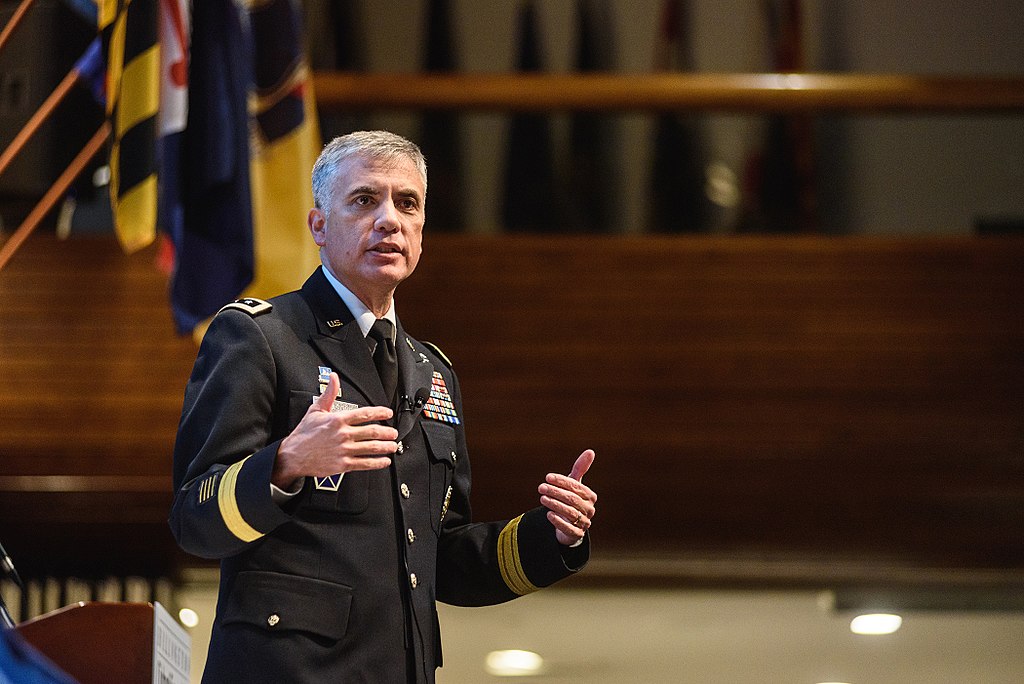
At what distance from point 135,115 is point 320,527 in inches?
86.5

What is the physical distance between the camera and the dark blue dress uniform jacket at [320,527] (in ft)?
5.53

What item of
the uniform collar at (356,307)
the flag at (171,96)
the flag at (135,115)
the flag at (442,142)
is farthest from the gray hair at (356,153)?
the flag at (442,142)

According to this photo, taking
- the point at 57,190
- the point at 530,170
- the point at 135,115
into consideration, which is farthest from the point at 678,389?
the point at 57,190

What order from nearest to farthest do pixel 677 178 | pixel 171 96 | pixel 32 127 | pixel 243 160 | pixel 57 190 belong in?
pixel 32 127
pixel 171 96
pixel 243 160
pixel 57 190
pixel 677 178

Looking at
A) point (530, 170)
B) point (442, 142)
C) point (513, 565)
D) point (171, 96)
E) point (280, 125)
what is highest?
point (442, 142)

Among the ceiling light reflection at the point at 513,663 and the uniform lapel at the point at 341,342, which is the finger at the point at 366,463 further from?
the ceiling light reflection at the point at 513,663

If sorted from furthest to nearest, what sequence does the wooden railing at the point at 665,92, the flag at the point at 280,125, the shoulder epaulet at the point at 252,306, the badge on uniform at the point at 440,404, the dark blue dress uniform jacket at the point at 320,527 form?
the wooden railing at the point at 665,92, the flag at the point at 280,125, the badge on uniform at the point at 440,404, the shoulder epaulet at the point at 252,306, the dark blue dress uniform jacket at the point at 320,527

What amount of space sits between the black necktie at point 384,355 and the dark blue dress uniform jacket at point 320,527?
0.06 ft

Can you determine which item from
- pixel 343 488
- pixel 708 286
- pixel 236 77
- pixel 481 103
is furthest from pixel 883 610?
pixel 343 488

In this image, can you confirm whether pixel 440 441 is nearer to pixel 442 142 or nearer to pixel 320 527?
Result: pixel 320 527

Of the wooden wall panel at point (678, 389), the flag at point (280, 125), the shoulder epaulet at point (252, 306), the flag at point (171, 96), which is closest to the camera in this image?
the shoulder epaulet at point (252, 306)

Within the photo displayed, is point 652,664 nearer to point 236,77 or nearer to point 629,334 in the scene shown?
point 629,334

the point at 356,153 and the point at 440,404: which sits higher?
the point at 356,153

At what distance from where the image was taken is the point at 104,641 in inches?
74.3
